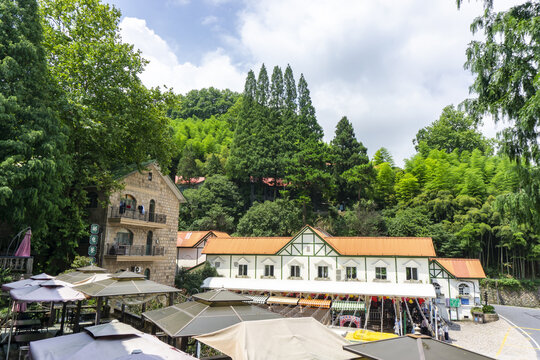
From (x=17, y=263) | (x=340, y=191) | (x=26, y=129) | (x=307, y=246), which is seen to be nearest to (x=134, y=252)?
(x=17, y=263)

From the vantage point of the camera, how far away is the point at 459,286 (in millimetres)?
27812

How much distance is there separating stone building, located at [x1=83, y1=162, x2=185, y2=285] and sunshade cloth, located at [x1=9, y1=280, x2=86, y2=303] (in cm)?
1190

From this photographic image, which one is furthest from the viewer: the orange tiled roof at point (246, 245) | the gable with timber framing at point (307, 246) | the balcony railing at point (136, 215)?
the orange tiled roof at point (246, 245)

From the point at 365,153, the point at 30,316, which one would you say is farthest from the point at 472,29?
the point at 365,153

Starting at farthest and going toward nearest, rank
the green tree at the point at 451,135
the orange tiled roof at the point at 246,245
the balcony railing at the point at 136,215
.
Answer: the green tree at the point at 451,135, the orange tiled roof at the point at 246,245, the balcony railing at the point at 136,215

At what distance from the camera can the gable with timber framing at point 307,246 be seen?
26.4 meters

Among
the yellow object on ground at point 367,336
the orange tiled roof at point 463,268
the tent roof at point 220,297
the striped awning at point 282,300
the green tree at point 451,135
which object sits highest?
the green tree at point 451,135

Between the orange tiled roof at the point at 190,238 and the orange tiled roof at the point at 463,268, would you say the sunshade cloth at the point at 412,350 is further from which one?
the orange tiled roof at the point at 190,238

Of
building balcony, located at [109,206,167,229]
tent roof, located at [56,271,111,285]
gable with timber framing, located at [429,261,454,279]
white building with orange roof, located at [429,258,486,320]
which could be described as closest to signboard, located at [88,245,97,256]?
building balcony, located at [109,206,167,229]

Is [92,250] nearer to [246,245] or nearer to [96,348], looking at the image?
[246,245]

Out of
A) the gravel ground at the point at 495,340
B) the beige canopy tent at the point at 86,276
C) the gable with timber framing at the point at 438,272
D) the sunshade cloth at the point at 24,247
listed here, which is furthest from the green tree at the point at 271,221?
the beige canopy tent at the point at 86,276

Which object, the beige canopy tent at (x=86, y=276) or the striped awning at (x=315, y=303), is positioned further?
the striped awning at (x=315, y=303)

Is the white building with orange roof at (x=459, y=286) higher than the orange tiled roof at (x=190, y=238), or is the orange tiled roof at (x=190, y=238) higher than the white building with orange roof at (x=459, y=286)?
the orange tiled roof at (x=190, y=238)

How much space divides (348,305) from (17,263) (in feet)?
58.7
